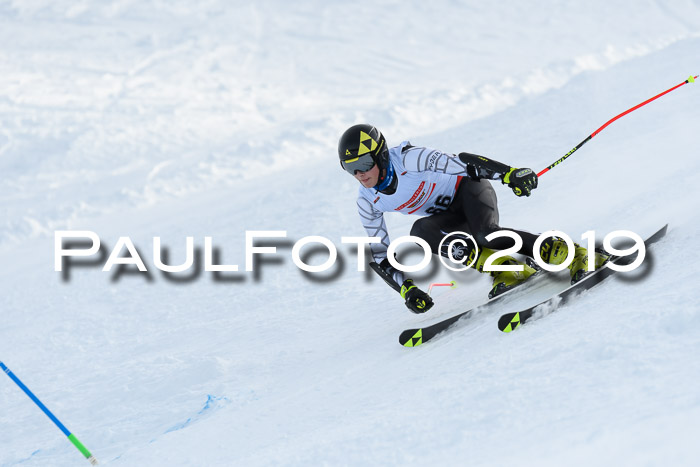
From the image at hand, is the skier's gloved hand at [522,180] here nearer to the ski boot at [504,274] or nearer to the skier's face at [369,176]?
the ski boot at [504,274]

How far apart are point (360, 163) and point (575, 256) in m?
1.42

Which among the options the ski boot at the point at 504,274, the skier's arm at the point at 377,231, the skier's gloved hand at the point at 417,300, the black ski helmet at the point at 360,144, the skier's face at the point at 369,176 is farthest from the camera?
the skier's arm at the point at 377,231

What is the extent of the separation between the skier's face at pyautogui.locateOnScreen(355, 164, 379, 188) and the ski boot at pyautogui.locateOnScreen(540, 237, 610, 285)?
1122mm

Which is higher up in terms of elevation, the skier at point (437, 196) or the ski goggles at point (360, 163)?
the ski goggles at point (360, 163)

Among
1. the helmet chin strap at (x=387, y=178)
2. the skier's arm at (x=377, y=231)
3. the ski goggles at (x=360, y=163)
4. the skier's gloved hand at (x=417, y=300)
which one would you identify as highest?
the ski goggles at (x=360, y=163)

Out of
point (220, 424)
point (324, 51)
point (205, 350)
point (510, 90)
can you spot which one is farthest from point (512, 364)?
point (324, 51)

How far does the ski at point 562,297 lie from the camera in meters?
3.65

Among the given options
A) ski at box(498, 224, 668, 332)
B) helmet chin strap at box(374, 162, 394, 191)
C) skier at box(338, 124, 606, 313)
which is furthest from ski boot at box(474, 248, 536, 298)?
helmet chin strap at box(374, 162, 394, 191)

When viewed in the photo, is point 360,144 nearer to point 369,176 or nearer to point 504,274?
point 369,176

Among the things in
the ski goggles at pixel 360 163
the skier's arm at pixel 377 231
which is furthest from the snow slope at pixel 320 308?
the ski goggles at pixel 360 163

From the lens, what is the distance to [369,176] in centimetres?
433

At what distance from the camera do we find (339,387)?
387 centimetres

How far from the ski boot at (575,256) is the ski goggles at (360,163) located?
1188mm

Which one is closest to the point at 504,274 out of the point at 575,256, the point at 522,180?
the point at 575,256
